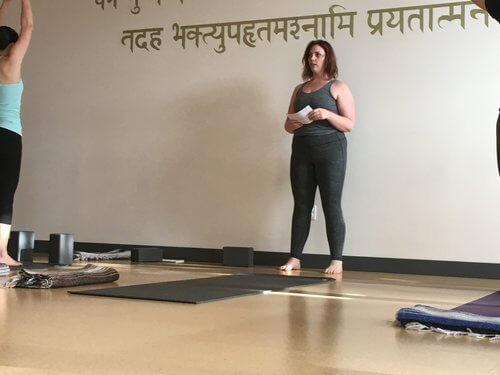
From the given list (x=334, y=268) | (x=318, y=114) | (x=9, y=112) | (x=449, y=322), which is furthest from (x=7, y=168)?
(x=449, y=322)

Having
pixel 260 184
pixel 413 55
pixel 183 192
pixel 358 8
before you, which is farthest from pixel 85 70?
pixel 413 55

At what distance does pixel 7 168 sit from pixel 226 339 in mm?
2632

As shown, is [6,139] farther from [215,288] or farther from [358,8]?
[358,8]

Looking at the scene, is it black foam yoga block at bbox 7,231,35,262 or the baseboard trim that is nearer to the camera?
black foam yoga block at bbox 7,231,35,262

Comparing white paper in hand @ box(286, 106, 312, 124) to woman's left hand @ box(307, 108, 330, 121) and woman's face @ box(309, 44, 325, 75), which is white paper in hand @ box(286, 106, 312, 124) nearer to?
woman's left hand @ box(307, 108, 330, 121)

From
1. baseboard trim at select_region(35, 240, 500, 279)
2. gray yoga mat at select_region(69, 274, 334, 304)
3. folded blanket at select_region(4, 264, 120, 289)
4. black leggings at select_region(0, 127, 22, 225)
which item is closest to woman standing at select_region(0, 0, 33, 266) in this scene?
black leggings at select_region(0, 127, 22, 225)

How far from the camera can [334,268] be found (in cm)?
471

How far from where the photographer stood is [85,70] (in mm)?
6348

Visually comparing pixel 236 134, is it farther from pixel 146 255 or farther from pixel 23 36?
pixel 23 36

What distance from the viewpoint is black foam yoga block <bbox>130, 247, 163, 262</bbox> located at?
5359mm

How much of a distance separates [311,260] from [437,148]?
4.04ft

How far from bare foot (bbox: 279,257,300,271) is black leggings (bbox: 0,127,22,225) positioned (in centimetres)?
179

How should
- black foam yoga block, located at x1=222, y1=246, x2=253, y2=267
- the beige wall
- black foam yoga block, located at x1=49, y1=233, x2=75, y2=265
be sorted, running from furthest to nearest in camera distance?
black foam yoga block, located at x1=222, y1=246, x2=253, y2=267 → the beige wall → black foam yoga block, located at x1=49, y1=233, x2=75, y2=265

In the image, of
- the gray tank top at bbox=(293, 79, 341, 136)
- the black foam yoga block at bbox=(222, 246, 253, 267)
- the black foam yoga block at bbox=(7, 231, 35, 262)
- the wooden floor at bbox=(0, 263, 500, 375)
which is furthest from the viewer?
the black foam yoga block at bbox=(222, 246, 253, 267)
